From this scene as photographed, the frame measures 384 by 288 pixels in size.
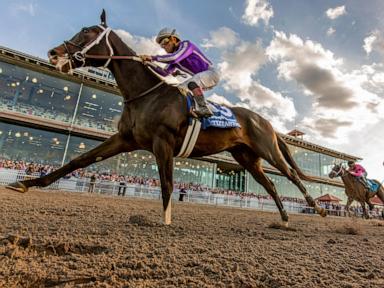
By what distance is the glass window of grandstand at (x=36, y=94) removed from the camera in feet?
73.6

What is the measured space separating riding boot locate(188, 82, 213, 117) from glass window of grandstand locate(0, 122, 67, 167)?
23.3 m

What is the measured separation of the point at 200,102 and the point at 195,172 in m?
27.8

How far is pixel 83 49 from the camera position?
12.2 feet

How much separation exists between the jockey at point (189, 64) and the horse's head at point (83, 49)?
68 centimetres

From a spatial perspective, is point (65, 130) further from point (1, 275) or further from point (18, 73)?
point (1, 275)

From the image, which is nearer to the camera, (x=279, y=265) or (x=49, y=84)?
(x=279, y=265)

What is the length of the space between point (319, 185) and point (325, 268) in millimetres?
47106

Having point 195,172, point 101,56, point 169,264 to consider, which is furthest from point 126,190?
point 169,264

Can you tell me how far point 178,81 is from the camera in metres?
4.14

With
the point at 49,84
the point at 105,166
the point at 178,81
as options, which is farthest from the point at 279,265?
the point at 49,84

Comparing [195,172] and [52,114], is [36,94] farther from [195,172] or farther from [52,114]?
[195,172]

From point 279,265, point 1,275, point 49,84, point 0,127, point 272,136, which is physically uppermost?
point 49,84

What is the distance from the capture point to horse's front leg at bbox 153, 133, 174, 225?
3.48 metres

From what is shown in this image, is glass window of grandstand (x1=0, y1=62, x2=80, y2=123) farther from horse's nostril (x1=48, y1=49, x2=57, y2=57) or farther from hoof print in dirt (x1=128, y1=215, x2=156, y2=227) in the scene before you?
hoof print in dirt (x1=128, y1=215, x2=156, y2=227)
